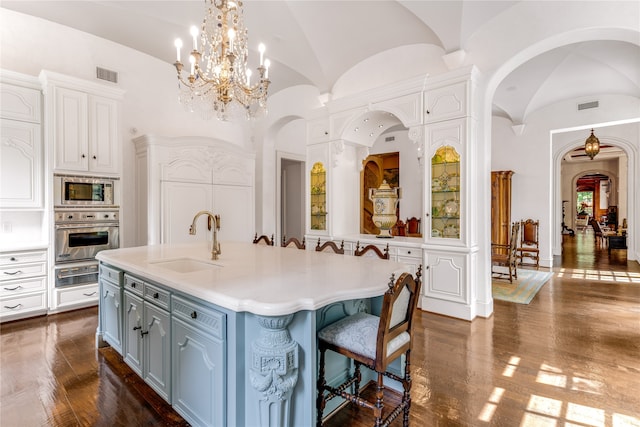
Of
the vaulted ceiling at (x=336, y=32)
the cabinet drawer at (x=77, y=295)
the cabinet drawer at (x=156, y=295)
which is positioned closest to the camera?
the cabinet drawer at (x=156, y=295)

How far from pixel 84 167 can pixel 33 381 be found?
2615mm

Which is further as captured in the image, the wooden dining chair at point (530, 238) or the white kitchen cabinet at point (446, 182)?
the wooden dining chair at point (530, 238)

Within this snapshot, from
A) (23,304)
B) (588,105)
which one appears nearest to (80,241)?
(23,304)

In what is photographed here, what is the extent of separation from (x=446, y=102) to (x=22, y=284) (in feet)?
17.6

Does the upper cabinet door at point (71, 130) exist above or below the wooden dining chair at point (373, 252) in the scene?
above

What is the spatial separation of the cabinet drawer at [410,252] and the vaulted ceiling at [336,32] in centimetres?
245

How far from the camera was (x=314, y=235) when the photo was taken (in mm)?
5195

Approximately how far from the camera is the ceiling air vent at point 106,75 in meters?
4.59

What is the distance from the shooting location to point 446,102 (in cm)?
372

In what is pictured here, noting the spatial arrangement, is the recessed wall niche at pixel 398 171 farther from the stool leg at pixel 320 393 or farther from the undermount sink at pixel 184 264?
the stool leg at pixel 320 393

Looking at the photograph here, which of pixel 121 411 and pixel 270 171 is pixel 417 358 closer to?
pixel 121 411

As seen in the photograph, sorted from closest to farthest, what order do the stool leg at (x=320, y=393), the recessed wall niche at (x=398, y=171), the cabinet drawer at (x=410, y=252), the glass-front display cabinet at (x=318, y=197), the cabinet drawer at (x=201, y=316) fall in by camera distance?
the cabinet drawer at (x=201, y=316), the stool leg at (x=320, y=393), the cabinet drawer at (x=410, y=252), the glass-front display cabinet at (x=318, y=197), the recessed wall niche at (x=398, y=171)

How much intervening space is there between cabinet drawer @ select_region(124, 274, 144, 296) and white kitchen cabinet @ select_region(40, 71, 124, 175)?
2497 mm

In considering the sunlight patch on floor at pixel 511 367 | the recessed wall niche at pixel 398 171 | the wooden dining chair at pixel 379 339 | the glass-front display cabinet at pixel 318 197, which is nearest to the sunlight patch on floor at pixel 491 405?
the sunlight patch on floor at pixel 511 367
